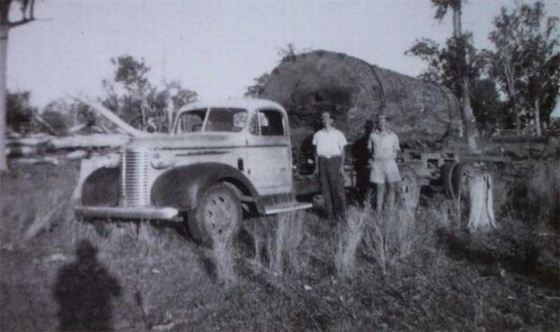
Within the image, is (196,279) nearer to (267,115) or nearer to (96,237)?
(96,237)

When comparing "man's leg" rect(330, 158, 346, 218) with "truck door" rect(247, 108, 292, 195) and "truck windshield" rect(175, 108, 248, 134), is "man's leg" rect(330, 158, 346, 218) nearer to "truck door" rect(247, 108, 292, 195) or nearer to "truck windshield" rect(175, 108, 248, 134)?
"truck door" rect(247, 108, 292, 195)

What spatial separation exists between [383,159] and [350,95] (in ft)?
4.18

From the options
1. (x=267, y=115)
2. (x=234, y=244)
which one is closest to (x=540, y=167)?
(x=267, y=115)

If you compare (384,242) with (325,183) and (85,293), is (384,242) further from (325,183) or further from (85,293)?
(85,293)

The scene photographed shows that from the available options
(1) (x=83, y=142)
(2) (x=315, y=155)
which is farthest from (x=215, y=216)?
(1) (x=83, y=142)

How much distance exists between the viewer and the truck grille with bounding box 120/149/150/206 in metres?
6.43

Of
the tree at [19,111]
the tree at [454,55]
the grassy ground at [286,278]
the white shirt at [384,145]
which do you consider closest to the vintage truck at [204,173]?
the grassy ground at [286,278]

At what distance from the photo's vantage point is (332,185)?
8055 mm

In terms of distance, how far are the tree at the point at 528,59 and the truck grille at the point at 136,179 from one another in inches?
1429

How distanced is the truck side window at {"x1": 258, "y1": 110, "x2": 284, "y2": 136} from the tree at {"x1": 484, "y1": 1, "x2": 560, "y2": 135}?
111 feet

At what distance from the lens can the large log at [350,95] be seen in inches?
341

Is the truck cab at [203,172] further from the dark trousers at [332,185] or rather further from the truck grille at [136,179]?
the dark trousers at [332,185]

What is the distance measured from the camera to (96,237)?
6.75m

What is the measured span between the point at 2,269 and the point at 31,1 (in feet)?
24.0
